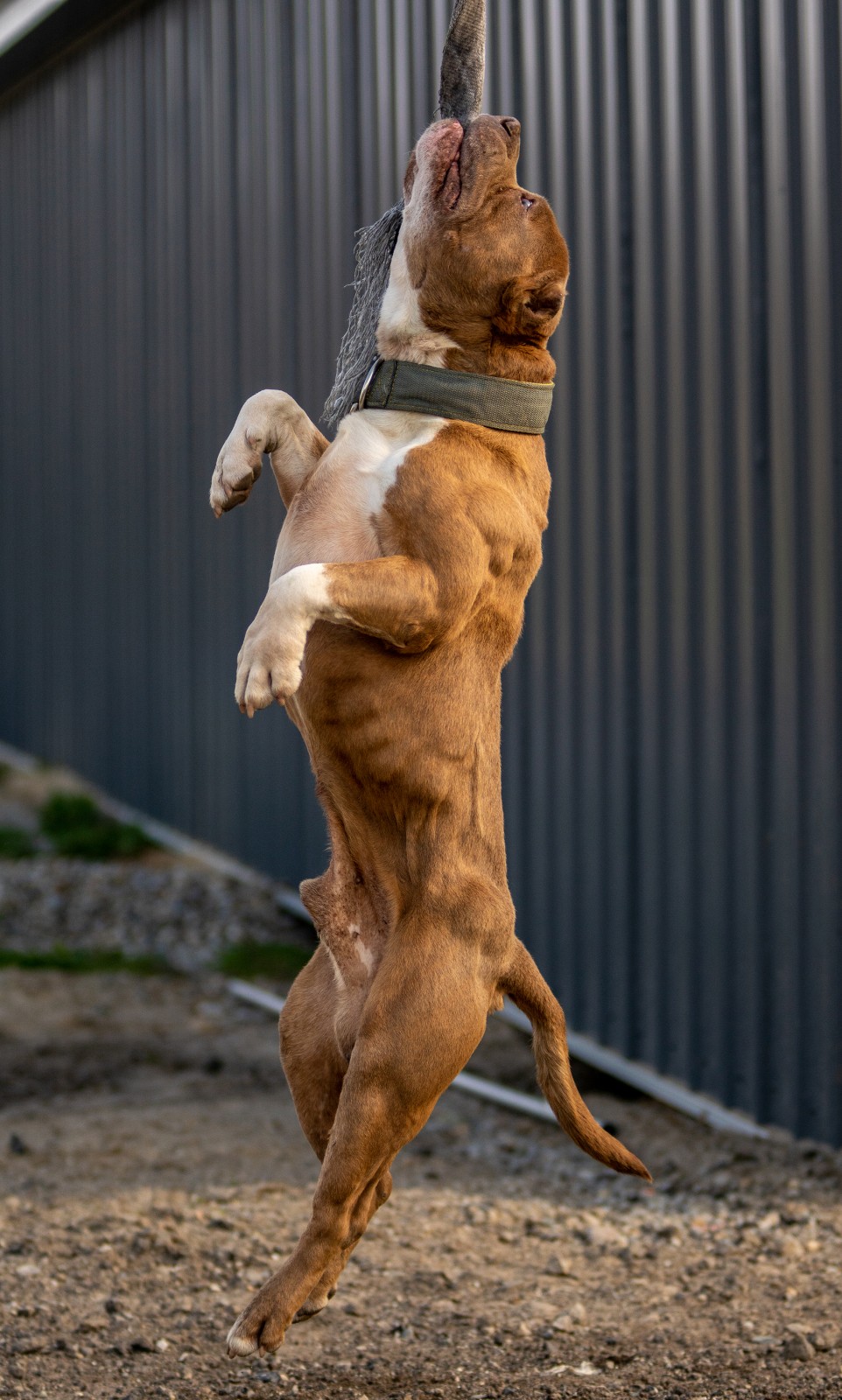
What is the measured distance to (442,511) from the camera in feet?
7.18

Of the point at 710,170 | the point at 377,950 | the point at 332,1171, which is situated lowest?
the point at 332,1171

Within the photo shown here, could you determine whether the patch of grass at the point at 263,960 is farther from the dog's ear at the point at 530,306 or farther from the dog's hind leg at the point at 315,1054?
the dog's ear at the point at 530,306

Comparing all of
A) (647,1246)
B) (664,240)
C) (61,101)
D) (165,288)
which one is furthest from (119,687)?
(647,1246)

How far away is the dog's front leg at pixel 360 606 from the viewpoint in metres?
2.06

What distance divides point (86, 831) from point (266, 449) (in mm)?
7400

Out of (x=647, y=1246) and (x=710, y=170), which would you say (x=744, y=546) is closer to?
(x=710, y=170)

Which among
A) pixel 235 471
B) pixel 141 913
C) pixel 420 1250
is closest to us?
pixel 235 471

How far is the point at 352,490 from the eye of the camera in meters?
2.31

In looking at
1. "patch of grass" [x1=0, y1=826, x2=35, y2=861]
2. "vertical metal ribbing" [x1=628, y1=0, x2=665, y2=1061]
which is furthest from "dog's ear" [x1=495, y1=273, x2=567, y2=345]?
"patch of grass" [x1=0, y1=826, x2=35, y2=861]

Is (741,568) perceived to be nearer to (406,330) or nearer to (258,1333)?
(406,330)

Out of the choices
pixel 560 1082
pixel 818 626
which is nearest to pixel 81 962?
pixel 818 626

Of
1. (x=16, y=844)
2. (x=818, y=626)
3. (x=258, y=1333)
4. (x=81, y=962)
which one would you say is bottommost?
(x=81, y=962)

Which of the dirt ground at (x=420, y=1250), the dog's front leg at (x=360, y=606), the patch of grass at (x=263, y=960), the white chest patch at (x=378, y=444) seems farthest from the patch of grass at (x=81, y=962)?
the dog's front leg at (x=360, y=606)

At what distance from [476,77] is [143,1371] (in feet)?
9.73
